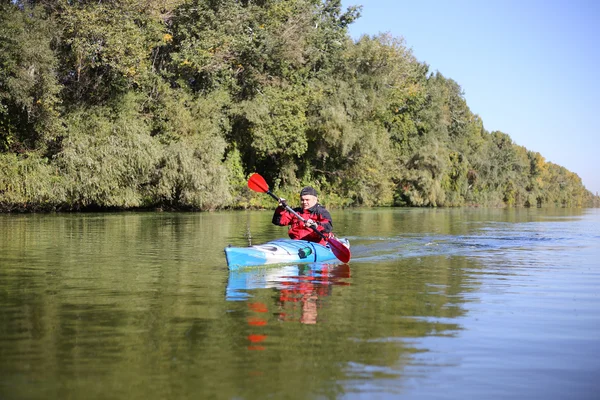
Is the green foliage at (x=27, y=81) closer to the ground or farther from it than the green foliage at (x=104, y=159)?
farther from it

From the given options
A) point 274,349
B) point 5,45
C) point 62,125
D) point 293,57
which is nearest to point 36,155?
point 62,125

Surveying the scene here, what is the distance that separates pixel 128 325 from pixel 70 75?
91.2 ft

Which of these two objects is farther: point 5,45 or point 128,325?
point 5,45

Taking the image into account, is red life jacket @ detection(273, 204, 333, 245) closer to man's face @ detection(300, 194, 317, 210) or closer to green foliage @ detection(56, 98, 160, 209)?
man's face @ detection(300, 194, 317, 210)

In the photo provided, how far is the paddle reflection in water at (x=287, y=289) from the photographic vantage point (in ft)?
22.4

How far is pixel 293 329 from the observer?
20.7 ft

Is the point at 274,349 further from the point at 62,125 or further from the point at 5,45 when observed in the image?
the point at 62,125

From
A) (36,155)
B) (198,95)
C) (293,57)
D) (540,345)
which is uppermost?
(293,57)

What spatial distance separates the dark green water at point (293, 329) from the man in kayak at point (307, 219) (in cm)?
92

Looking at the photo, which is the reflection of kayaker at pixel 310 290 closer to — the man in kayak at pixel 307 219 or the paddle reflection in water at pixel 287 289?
the paddle reflection in water at pixel 287 289

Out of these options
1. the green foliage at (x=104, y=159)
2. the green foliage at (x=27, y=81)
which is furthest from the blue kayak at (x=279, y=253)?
the green foliage at (x=27, y=81)

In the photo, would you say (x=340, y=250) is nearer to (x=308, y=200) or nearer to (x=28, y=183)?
(x=308, y=200)

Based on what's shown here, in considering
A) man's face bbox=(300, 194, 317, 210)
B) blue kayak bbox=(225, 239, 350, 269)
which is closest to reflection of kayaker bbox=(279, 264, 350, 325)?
blue kayak bbox=(225, 239, 350, 269)

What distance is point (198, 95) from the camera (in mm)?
36969
